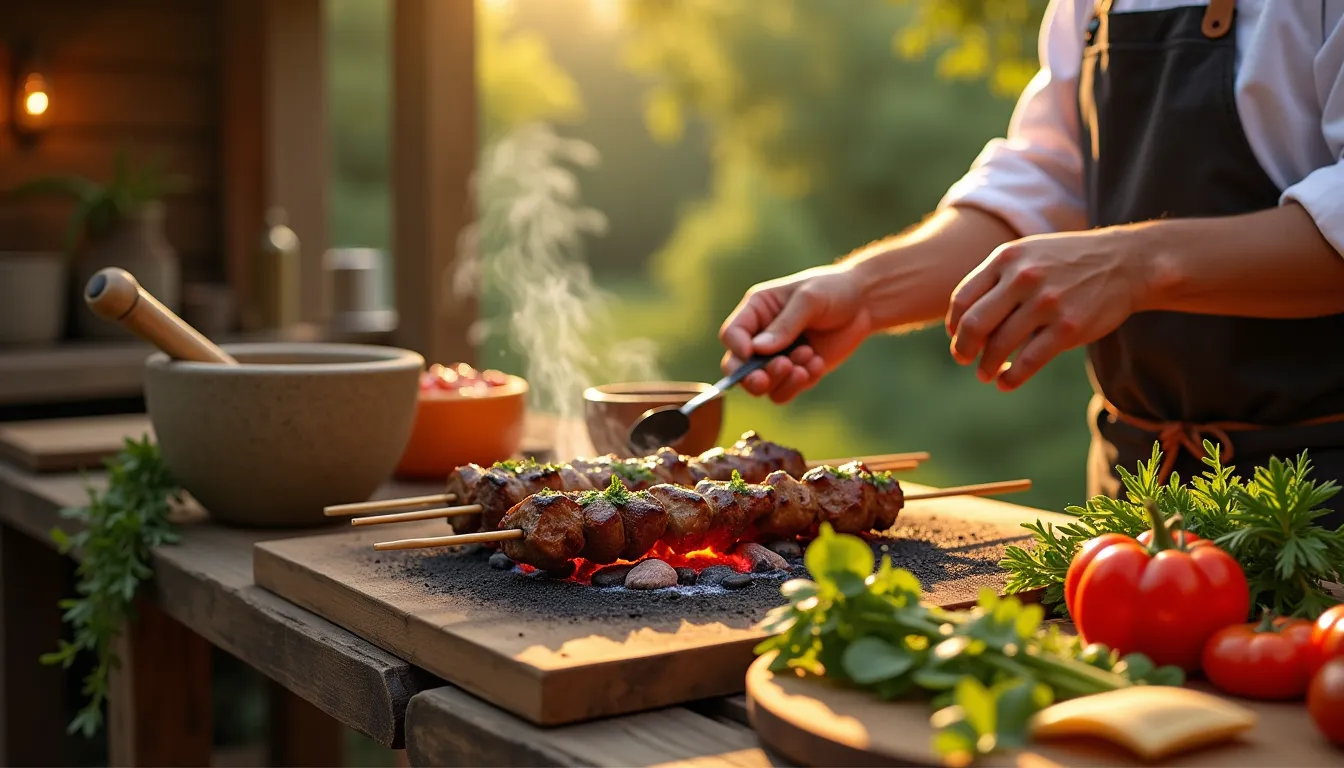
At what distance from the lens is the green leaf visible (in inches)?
42.4

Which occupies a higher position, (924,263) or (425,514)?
(924,263)

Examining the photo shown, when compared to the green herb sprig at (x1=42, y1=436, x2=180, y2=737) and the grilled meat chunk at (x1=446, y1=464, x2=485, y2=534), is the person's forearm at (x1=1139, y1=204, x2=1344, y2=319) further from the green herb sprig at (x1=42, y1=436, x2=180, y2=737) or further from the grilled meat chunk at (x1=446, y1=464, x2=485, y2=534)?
the green herb sprig at (x1=42, y1=436, x2=180, y2=737)

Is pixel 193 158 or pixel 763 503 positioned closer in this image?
pixel 763 503

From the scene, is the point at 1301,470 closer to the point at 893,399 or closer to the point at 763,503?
the point at 763,503

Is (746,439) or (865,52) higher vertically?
(865,52)

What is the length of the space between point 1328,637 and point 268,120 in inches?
183

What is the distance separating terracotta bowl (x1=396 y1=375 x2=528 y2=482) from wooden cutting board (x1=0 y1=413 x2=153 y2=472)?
0.56 metres

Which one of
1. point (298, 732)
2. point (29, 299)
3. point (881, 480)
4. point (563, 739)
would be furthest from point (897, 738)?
point (29, 299)

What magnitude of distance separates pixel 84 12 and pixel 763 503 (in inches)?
158

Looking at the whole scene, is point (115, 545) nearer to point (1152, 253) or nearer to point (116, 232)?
point (1152, 253)

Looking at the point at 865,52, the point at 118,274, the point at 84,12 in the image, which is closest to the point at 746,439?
the point at 118,274

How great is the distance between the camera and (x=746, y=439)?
2.07 meters

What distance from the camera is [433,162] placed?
425 centimetres

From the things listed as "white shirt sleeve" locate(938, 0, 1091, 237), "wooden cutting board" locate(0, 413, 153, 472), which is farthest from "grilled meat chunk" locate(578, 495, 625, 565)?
"wooden cutting board" locate(0, 413, 153, 472)
